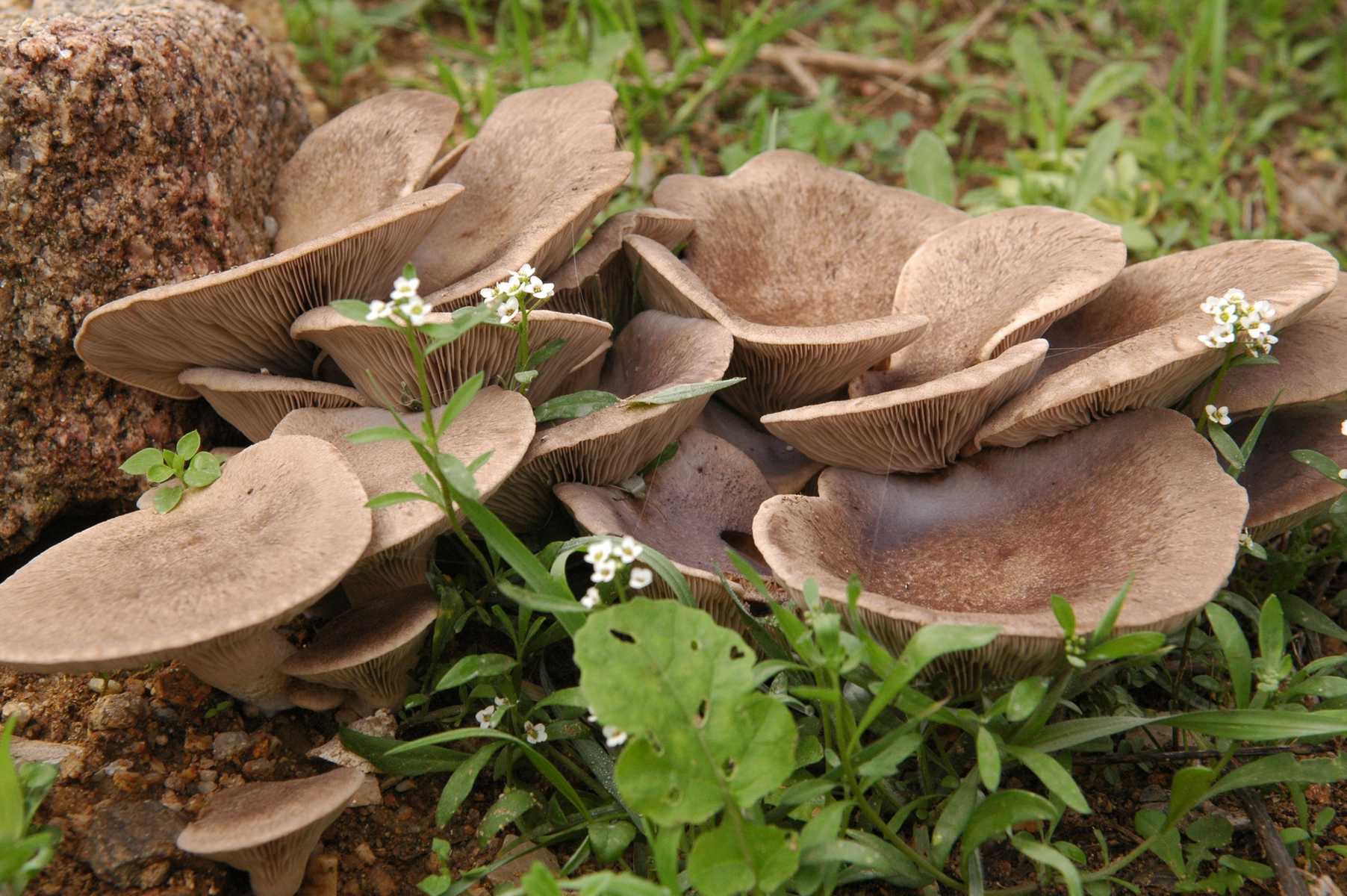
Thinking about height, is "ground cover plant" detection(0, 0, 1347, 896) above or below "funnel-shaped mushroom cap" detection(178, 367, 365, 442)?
below

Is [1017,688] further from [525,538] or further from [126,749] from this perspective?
[126,749]

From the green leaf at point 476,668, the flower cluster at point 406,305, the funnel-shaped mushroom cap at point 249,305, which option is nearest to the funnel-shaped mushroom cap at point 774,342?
the funnel-shaped mushroom cap at point 249,305

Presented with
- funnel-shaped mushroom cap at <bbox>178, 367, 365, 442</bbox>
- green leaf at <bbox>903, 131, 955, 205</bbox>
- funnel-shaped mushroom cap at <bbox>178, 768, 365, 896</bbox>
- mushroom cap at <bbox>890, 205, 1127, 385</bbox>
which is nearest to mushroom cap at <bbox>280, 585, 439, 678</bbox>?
funnel-shaped mushroom cap at <bbox>178, 768, 365, 896</bbox>

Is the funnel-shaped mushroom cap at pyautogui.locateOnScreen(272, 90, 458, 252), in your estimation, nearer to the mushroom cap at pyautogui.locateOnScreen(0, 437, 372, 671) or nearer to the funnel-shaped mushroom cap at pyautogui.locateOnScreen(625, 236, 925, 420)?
the funnel-shaped mushroom cap at pyautogui.locateOnScreen(625, 236, 925, 420)

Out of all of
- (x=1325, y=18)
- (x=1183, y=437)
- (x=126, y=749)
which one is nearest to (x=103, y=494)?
(x=126, y=749)

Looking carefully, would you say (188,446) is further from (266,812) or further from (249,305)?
(266,812)
